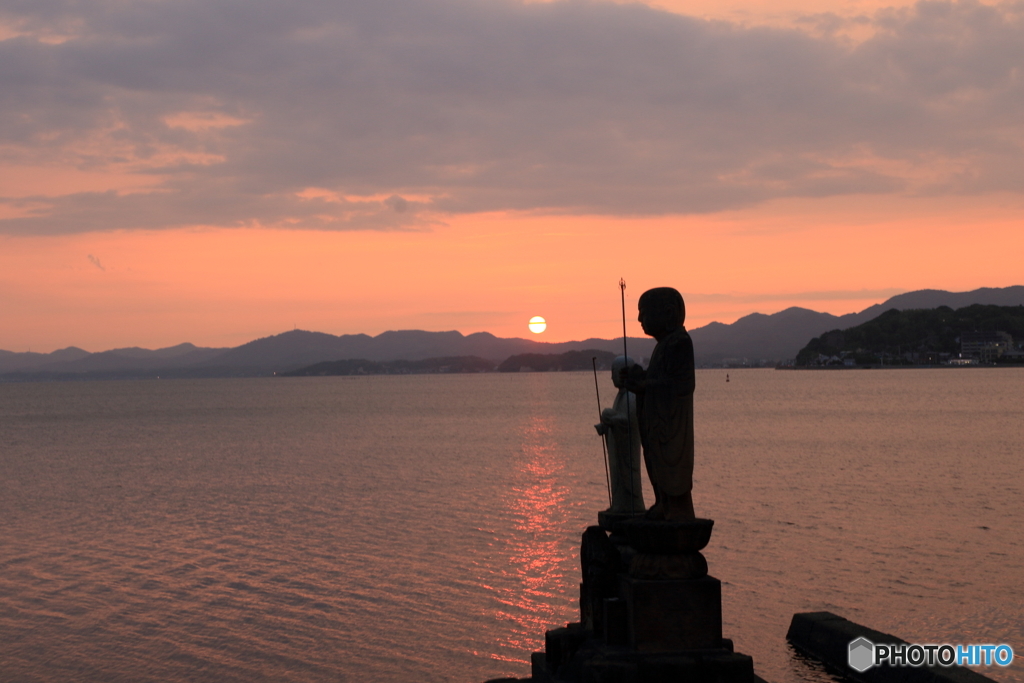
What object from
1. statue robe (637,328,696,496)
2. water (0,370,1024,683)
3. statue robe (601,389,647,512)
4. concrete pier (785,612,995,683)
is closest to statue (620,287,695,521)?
statue robe (637,328,696,496)

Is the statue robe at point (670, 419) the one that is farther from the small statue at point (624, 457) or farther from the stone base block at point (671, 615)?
the small statue at point (624, 457)

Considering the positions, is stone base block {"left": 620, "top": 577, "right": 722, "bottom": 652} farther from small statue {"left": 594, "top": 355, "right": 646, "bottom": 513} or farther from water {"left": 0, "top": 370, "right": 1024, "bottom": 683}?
water {"left": 0, "top": 370, "right": 1024, "bottom": 683}

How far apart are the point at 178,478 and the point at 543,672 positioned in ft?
127

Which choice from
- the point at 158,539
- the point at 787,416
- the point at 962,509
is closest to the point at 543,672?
the point at 158,539

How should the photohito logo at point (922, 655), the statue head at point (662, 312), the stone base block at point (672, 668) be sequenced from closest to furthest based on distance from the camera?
the stone base block at point (672, 668)
the statue head at point (662, 312)
the photohito logo at point (922, 655)

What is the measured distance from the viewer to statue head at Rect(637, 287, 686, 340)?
906cm

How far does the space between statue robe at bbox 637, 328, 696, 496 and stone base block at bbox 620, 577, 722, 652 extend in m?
0.94

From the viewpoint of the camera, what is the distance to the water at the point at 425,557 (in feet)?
51.8

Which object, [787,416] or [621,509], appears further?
[787,416]

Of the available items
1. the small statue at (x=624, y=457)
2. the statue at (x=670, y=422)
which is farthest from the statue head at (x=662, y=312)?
the small statue at (x=624, y=457)

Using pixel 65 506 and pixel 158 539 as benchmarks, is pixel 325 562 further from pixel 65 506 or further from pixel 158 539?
pixel 65 506

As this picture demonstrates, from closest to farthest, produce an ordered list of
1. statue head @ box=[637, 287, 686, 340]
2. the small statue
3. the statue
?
1. the statue
2. statue head @ box=[637, 287, 686, 340]
3. the small statue

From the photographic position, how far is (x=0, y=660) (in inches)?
612

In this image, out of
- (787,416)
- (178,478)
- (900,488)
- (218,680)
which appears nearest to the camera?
(218,680)
